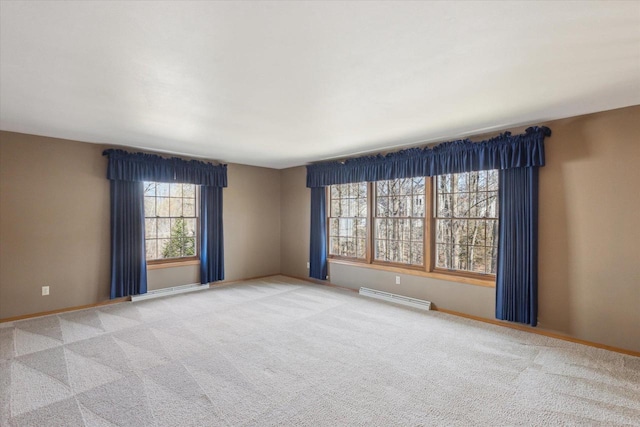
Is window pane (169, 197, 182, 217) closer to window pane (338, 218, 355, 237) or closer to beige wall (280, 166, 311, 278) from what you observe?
beige wall (280, 166, 311, 278)

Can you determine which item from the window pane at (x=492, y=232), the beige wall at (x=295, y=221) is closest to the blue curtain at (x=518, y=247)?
the window pane at (x=492, y=232)

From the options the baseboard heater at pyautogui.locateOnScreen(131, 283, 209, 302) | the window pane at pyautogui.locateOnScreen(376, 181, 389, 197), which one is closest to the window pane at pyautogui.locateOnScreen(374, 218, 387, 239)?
the window pane at pyautogui.locateOnScreen(376, 181, 389, 197)

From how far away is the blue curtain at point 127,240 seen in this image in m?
4.75

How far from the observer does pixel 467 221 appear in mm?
4371

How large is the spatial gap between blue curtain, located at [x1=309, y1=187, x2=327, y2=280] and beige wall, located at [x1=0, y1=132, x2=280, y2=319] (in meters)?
2.75

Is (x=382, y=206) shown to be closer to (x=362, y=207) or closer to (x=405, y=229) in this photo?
(x=362, y=207)

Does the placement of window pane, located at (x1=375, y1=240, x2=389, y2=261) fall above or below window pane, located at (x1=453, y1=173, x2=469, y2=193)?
below

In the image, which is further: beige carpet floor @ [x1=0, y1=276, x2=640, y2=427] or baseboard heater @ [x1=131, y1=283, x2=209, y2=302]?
baseboard heater @ [x1=131, y1=283, x2=209, y2=302]

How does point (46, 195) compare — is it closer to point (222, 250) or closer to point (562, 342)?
point (222, 250)

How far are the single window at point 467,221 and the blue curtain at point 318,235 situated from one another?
2.20 meters

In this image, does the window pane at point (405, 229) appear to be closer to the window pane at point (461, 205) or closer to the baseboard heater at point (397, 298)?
the window pane at point (461, 205)

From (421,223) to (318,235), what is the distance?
6.91 ft

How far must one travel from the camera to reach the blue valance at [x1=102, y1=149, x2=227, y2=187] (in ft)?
15.6

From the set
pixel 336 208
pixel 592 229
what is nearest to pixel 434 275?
pixel 592 229
